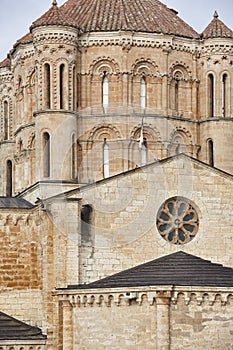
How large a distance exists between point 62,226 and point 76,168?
8.64 m

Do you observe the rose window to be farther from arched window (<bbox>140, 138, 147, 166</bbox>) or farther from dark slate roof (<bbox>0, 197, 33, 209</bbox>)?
arched window (<bbox>140, 138, 147, 166</bbox>)

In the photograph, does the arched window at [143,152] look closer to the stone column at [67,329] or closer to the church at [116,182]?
the church at [116,182]

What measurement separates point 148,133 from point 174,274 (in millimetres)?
12797

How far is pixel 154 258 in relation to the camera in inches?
2037

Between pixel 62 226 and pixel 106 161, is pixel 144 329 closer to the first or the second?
pixel 62 226

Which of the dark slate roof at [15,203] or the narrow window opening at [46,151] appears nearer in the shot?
the dark slate roof at [15,203]

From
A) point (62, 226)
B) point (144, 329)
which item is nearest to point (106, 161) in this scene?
point (62, 226)

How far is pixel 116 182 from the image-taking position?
2035 inches

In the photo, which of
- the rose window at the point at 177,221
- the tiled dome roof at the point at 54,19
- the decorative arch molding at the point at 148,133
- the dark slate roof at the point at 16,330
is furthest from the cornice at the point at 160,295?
the tiled dome roof at the point at 54,19

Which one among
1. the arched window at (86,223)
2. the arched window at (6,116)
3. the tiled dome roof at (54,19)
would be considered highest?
the tiled dome roof at (54,19)

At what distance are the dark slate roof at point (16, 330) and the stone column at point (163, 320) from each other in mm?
5619

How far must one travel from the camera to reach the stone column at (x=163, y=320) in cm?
4766

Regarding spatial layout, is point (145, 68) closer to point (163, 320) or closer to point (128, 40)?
point (128, 40)

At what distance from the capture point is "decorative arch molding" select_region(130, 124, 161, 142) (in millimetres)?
60344
